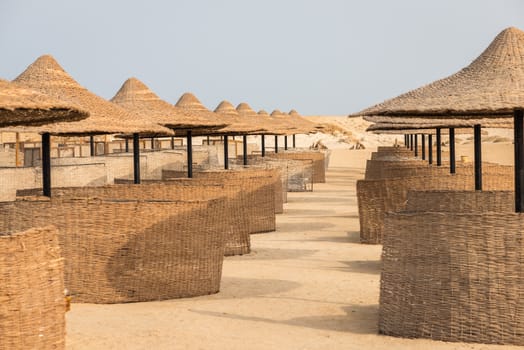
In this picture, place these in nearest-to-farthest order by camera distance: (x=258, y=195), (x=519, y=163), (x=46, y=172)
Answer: (x=519, y=163), (x=46, y=172), (x=258, y=195)

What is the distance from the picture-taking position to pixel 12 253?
15.4 ft

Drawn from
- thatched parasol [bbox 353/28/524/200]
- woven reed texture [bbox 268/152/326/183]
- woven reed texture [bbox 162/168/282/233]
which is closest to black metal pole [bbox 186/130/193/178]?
woven reed texture [bbox 162/168/282/233]

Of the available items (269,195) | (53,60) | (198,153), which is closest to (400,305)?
(53,60)

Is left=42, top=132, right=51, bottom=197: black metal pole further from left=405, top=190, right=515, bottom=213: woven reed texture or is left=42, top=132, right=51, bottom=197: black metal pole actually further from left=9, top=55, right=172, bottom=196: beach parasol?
left=405, top=190, right=515, bottom=213: woven reed texture

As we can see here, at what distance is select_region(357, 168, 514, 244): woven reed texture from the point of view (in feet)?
34.6

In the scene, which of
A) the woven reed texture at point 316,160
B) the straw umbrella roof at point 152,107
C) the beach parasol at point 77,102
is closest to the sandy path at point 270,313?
the beach parasol at point 77,102

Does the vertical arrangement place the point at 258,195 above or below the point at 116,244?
above

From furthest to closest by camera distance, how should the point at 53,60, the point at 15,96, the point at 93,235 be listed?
1. the point at 53,60
2. the point at 93,235
3. the point at 15,96

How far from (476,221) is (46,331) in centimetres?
258

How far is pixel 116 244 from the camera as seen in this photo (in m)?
7.21

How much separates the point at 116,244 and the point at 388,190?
14.3 feet

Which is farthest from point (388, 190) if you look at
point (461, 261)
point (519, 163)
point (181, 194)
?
point (461, 261)

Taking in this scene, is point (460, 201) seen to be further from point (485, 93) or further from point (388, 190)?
point (388, 190)

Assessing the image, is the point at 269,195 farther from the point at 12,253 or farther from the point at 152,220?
the point at 12,253
